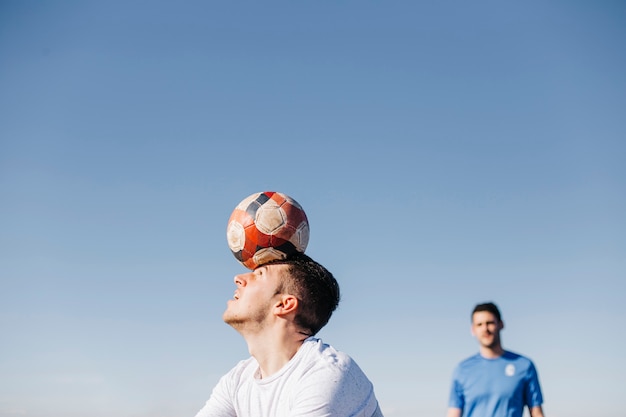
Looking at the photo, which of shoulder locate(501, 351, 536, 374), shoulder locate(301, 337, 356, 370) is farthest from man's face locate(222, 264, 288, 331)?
shoulder locate(501, 351, 536, 374)

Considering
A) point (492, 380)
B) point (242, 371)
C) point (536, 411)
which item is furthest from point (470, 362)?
point (242, 371)

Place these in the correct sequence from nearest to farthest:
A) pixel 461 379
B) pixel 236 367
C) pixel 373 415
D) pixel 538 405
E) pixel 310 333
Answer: pixel 373 415, pixel 310 333, pixel 236 367, pixel 538 405, pixel 461 379

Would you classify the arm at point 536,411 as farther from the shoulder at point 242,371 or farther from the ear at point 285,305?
the ear at point 285,305

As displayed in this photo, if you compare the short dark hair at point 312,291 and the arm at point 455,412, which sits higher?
the short dark hair at point 312,291

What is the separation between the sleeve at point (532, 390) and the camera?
26.9 ft

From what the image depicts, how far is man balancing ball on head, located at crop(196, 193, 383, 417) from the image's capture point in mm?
3934

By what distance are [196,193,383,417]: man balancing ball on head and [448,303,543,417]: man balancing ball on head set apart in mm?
4490

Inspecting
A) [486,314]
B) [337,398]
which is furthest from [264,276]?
[486,314]

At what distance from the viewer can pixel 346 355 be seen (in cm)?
415

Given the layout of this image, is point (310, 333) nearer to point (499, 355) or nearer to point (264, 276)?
point (264, 276)

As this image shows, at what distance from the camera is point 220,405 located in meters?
4.68

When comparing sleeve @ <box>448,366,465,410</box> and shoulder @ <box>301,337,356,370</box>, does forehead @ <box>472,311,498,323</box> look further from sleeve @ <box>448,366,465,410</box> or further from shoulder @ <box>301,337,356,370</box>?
shoulder @ <box>301,337,356,370</box>

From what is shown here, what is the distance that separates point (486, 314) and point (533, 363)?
82 cm

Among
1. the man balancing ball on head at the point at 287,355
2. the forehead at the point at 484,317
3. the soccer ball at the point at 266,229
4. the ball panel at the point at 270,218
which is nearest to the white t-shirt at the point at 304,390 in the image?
the man balancing ball on head at the point at 287,355
